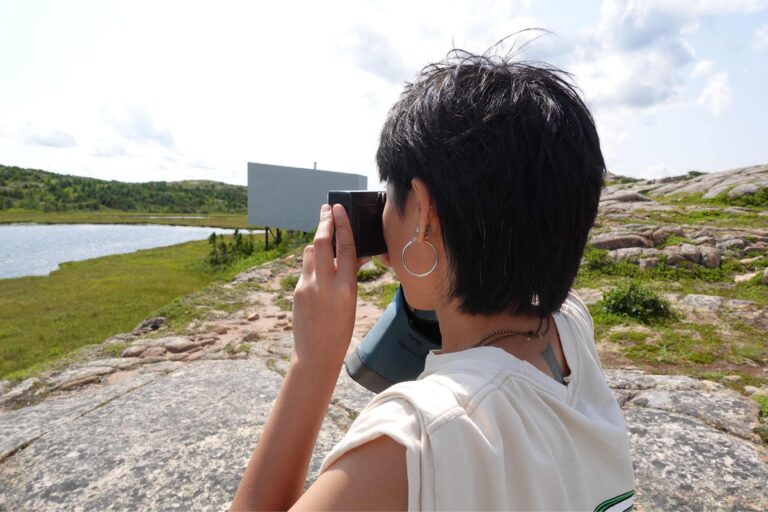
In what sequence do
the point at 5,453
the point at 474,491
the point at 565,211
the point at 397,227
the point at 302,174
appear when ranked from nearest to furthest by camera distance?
the point at 474,491, the point at 565,211, the point at 397,227, the point at 5,453, the point at 302,174

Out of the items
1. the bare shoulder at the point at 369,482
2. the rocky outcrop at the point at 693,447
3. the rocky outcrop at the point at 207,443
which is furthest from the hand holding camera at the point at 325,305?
the rocky outcrop at the point at 693,447

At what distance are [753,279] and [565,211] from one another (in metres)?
8.02

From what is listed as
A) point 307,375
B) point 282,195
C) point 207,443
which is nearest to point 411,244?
point 307,375

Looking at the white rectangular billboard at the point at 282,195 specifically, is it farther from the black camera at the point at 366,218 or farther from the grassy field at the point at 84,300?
the black camera at the point at 366,218

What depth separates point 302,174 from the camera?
18.8 meters

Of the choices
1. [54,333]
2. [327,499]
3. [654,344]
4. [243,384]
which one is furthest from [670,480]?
[54,333]

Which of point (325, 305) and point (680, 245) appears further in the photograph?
point (680, 245)

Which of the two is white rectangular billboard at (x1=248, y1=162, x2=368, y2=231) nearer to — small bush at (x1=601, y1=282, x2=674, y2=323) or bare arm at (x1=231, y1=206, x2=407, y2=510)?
small bush at (x1=601, y1=282, x2=674, y2=323)

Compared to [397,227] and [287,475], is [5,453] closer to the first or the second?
[287,475]

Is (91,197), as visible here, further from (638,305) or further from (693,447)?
(693,447)

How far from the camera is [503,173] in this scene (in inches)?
37.6

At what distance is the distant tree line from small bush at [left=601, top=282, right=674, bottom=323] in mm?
59658

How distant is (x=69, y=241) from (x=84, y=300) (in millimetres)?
18998

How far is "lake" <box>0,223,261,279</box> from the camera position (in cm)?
2122
